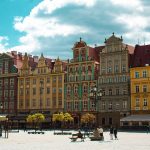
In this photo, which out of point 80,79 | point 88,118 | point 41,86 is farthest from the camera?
point 41,86

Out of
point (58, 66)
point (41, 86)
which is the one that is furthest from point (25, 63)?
point (58, 66)

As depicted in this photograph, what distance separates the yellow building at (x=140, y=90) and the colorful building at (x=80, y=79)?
8224 millimetres

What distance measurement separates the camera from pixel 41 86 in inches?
3216

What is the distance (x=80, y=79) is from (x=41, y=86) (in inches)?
380

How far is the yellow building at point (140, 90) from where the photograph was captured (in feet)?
224

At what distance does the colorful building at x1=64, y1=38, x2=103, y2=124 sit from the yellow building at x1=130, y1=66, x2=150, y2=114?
27.0ft

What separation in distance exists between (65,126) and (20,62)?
1982 centimetres

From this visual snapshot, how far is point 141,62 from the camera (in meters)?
70.2

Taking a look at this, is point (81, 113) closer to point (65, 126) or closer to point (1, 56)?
point (65, 126)

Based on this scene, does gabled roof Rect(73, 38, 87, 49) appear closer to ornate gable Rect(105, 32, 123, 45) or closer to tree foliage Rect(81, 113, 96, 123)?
ornate gable Rect(105, 32, 123, 45)

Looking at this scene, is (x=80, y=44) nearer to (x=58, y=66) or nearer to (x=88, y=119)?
(x=58, y=66)

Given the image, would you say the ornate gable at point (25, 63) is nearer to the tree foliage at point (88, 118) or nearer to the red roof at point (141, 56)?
the tree foliage at point (88, 118)

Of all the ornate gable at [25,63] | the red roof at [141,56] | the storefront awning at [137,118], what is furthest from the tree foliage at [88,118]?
the ornate gable at [25,63]

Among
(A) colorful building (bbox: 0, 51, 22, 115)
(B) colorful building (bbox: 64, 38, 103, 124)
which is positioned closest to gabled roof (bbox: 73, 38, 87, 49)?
(B) colorful building (bbox: 64, 38, 103, 124)
